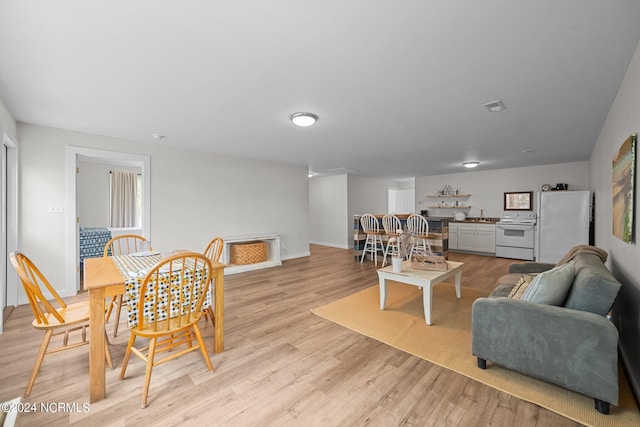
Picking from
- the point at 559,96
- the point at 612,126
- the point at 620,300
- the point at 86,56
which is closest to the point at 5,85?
the point at 86,56

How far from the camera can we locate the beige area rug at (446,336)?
65.1 inches

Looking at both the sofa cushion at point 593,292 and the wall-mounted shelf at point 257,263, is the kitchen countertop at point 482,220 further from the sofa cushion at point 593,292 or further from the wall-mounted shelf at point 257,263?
the sofa cushion at point 593,292

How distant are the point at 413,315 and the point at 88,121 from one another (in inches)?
182

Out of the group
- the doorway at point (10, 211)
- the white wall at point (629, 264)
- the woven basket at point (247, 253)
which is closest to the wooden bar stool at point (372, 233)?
the woven basket at point (247, 253)

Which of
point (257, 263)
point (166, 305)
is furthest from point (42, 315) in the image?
point (257, 263)

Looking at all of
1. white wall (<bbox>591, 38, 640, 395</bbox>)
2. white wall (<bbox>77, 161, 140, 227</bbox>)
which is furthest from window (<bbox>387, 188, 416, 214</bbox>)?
white wall (<bbox>77, 161, 140, 227</bbox>)

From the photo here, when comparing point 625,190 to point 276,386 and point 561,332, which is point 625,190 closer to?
point 561,332

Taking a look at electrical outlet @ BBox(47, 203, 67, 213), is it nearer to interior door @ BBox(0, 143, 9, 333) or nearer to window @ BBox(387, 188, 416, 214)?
interior door @ BBox(0, 143, 9, 333)

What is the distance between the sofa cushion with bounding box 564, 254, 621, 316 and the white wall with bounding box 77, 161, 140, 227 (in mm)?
8367

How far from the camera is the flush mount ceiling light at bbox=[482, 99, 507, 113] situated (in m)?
2.75

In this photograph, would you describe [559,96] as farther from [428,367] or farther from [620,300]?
[428,367]

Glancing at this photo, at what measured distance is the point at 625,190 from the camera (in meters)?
2.11

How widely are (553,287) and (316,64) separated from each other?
7.75 feet

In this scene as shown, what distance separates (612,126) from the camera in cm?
289
